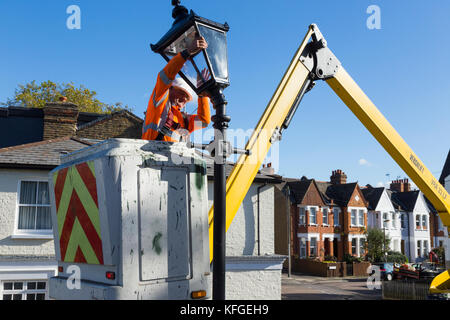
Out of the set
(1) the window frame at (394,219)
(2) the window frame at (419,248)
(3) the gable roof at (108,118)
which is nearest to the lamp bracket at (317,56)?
(3) the gable roof at (108,118)

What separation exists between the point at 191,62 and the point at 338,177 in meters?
44.2

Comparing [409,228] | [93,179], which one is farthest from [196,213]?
[409,228]

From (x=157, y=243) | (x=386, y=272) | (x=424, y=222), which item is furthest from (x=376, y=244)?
(x=157, y=243)

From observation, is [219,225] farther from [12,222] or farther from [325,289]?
[325,289]

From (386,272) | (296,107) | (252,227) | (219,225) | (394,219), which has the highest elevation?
(296,107)

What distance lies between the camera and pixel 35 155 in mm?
11617

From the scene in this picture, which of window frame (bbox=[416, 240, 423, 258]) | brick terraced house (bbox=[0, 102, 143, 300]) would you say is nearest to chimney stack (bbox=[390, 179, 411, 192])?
window frame (bbox=[416, 240, 423, 258])

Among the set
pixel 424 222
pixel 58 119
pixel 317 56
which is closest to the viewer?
pixel 317 56

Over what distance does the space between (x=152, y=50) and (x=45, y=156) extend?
9184 millimetres

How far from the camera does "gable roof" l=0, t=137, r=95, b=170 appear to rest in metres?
11.0

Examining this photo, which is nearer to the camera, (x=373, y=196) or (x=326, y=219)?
(x=326, y=219)

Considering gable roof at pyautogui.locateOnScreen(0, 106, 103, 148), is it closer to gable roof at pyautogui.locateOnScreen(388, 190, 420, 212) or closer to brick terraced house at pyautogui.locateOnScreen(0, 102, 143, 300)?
brick terraced house at pyautogui.locateOnScreen(0, 102, 143, 300)

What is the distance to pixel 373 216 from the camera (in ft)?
149

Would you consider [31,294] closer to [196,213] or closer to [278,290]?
[278,290]
